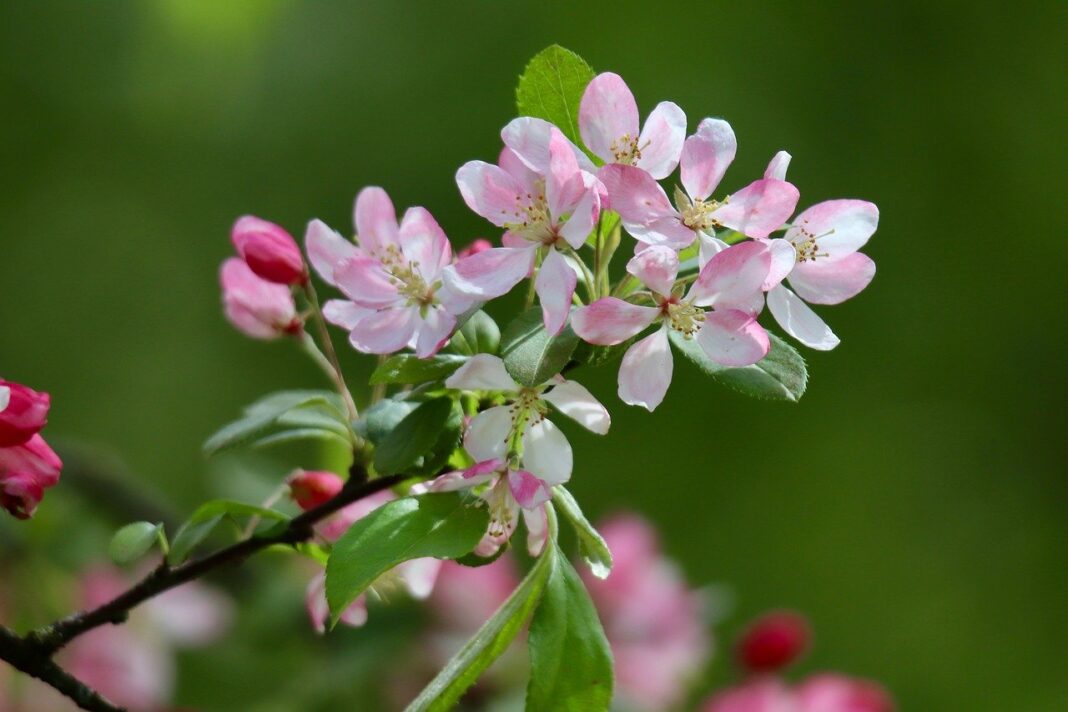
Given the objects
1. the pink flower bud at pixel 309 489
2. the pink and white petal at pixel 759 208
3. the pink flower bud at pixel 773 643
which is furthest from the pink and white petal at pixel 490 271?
the pink flower bud at pixel 773 643

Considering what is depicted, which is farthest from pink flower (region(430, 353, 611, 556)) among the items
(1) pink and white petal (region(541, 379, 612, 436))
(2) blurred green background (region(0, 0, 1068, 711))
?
(2) blurred green background (region(0, 0, 1068, 711))

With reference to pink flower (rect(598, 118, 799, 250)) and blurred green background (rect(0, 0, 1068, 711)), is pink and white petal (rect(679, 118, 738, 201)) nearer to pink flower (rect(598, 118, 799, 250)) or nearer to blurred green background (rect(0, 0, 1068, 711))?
pink flower (rect(598, 118, 799, 250))

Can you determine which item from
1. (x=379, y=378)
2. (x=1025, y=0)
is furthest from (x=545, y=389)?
(x=1025, y=0)

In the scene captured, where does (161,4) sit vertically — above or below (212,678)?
above

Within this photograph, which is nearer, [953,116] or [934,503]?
[934,503]

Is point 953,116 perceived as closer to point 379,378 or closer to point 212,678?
point 212,678

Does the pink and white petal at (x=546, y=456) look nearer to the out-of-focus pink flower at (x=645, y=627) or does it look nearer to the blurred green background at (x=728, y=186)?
the out-of-focus pink flower at (x=645, y=627)
